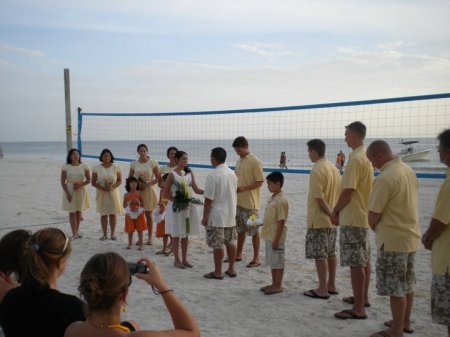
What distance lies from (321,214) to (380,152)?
42.1 inches

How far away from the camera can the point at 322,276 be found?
15.1ft

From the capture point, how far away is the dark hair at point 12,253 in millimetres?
2246

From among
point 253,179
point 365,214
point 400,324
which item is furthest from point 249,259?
point 400,324

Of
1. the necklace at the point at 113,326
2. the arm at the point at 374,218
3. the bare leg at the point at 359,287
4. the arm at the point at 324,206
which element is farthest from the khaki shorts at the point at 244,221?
the necklace at the point at 113,326

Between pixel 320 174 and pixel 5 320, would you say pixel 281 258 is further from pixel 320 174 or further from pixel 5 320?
pixel 5 320

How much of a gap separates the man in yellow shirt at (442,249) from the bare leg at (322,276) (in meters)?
1.59

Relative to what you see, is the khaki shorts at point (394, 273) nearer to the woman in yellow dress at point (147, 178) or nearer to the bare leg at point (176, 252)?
the bare leg at point (176, 252)

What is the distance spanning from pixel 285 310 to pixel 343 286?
1.02 meters

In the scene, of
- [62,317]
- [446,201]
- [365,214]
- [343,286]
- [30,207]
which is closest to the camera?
[62,317]

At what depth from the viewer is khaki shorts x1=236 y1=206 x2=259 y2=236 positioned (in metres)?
5.86

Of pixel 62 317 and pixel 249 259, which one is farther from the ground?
pixel 62 317

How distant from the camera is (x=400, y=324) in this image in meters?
3.55

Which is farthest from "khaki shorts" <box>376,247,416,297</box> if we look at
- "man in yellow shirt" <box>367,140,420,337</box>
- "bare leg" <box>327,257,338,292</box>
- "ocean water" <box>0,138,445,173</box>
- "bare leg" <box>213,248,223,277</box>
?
"ocean water" <box>0,138,445,173</box>

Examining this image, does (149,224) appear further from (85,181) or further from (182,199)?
(182,199)
